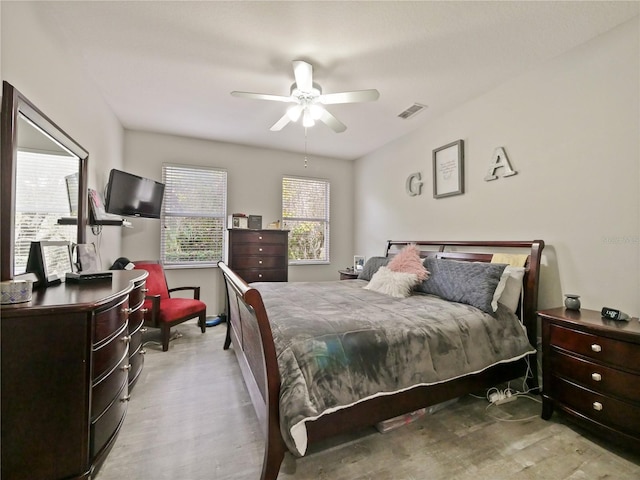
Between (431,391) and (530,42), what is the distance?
8.82ft

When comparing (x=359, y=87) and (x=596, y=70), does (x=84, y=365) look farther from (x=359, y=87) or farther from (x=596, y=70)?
(x=596, y=70)

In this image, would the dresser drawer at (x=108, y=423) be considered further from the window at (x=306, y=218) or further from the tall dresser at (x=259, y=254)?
the window at (x=306, y=218)

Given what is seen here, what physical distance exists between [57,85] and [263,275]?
2936 mm

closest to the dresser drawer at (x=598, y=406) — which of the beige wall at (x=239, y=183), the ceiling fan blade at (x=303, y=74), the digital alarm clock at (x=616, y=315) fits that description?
the digital alarm clock at (x=616, y=315)

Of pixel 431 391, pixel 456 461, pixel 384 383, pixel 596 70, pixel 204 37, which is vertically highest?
pixel 204 37

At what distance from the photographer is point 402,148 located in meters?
4.08

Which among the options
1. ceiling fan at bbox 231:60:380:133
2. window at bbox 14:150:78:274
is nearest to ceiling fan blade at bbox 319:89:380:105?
ceiling fan at bbox 231:60:380:133

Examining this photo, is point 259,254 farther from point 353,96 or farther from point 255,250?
point 353,96

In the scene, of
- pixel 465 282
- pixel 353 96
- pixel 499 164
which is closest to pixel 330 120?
pixel 353 96

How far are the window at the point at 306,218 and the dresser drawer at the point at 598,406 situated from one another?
3.71m

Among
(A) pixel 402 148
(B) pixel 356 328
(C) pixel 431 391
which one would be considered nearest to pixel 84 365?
(B) pixel 356 328

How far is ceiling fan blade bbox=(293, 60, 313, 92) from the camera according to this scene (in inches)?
87.7

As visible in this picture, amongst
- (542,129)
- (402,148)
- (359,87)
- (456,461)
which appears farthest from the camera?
(402,148)

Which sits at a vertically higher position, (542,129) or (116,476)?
(542,129)
